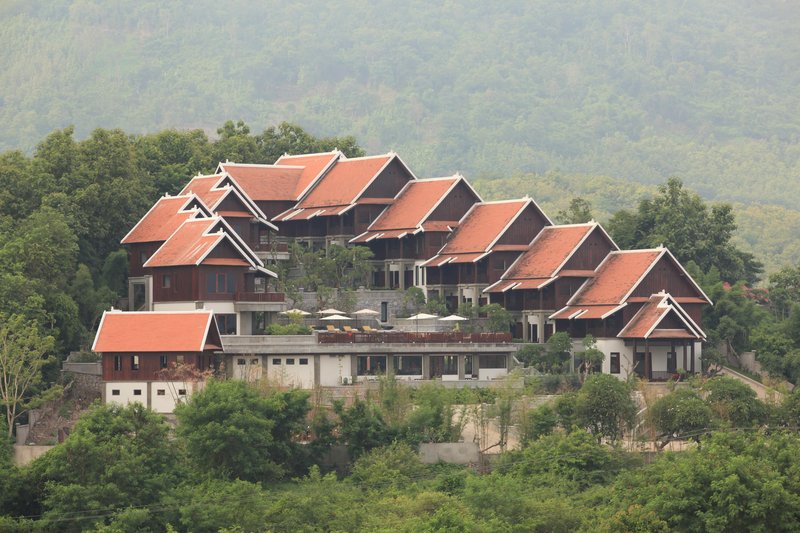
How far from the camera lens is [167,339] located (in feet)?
232

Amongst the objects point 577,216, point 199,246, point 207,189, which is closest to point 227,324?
point 199,246

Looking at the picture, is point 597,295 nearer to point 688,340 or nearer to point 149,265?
point 688,340

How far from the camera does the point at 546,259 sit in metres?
82.1

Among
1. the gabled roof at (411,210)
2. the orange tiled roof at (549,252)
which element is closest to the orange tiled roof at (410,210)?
the gabled roof at (411,210)

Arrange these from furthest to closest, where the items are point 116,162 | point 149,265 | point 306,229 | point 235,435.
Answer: point 306,229, point 116,162, point 149,265, point 235,435

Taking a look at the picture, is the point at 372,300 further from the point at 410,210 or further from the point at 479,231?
the point at 410,210

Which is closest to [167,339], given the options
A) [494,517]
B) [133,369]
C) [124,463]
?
[133,369]

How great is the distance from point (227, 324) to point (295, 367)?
4025mm

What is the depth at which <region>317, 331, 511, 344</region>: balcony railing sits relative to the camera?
7400cm

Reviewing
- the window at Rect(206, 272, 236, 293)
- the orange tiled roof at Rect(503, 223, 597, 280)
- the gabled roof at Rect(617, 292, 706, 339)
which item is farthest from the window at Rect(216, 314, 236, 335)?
the gabled roof at Rect(617, 292, 706, 339)

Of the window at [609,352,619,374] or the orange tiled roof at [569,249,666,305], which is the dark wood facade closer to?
the window at [609,352,619,374]

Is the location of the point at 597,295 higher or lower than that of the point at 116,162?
lower

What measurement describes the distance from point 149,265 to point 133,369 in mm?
7292

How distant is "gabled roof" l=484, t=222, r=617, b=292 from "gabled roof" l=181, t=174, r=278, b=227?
1008 cm
